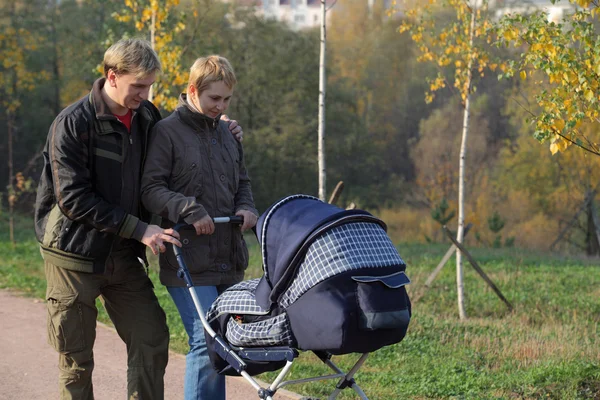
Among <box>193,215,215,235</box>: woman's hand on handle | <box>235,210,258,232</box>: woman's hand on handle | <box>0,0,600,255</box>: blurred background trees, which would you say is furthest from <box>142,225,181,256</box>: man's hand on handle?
<box>0,0,600,255</box>: blurred background trees

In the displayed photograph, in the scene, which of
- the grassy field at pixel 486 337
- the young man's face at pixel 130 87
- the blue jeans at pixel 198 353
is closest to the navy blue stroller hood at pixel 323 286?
the blue jeans at pixel 198 353

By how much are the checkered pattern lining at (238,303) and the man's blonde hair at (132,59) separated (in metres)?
1.18

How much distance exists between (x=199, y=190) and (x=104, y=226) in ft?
1.93

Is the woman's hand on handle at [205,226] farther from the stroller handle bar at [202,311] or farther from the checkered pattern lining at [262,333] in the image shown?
the checkered pattern lining at [262,333]

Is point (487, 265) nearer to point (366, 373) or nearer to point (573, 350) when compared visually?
point (573, 350)

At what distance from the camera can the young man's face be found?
4078mm

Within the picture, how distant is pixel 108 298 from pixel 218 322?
28.4 inches

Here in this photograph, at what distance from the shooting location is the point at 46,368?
21.6ft

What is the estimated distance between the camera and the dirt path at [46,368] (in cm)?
590

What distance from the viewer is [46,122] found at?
1334 inches

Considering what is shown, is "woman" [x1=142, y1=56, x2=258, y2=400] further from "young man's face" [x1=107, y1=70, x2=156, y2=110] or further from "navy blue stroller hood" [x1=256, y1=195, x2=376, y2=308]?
"navy blue stroller hood" [x1=256, y1=195, x2=376, y2=308]

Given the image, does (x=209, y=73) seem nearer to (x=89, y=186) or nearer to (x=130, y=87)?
(x=130, y=87)

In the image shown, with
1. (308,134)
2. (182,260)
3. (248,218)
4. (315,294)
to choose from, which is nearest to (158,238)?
(182,260)

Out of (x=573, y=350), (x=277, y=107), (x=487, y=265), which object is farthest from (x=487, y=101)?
(x=573, y=350)
